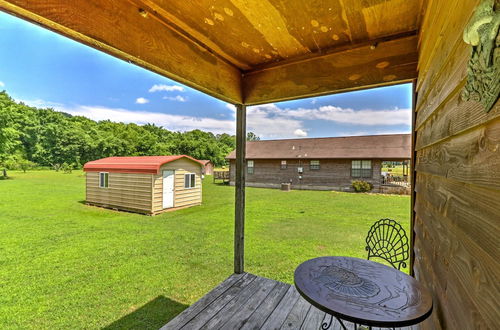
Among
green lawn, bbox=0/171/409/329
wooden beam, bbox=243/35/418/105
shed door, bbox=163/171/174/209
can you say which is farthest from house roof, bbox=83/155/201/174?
wooden beam, bbox=243/35/418/105

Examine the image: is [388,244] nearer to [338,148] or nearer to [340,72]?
[340,72]

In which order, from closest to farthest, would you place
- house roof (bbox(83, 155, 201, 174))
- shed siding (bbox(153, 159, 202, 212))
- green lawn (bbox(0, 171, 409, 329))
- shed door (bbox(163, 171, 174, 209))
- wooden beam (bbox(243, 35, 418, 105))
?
1. wooden beam (bbox(243, 35, 418, 105))
2. green lawn (bbox(0, 171, 409, 329))
3. house roof (bbox(83, 155, 201, 174))
4. shed siding (bbox(153, 159, 202, 212))
5. shed door (bbox(163, 171, 174, 209))

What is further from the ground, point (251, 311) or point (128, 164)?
point (128, 164)

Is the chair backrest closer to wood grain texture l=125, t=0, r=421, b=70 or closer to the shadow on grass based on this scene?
wood grain texture l=125, t=0, r=421, b=70

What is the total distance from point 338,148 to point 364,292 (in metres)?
14.8

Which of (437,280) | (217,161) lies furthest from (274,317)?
(217,161)

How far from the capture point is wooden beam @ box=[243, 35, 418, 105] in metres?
1.71

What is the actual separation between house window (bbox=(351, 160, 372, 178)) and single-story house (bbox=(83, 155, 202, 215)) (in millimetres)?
10463

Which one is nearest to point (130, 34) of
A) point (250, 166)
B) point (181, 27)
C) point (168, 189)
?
point (181, 27)

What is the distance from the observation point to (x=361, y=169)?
13734mm

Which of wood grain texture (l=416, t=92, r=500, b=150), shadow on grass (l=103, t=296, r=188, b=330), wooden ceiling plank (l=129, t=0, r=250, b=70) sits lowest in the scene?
shadow on grass (l=103, t=296, r=188, b=330)

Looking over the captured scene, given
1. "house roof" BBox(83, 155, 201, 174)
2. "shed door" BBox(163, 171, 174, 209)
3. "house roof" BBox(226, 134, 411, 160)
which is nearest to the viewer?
"house roof" BBox(83, 155, 201, 174)

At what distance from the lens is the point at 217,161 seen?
2122cm

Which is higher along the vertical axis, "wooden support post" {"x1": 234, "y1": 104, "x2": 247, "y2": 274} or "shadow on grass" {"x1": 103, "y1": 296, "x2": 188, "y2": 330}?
"wooden support post" {"x1": 234, "y1": 104, "x2": 247, "y2": 274}
